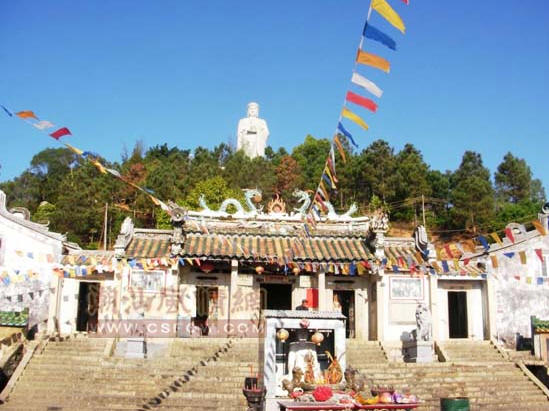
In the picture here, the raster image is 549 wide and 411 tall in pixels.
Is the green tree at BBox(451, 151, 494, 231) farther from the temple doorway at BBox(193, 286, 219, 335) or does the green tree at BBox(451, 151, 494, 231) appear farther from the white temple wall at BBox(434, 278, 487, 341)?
the temple doorway at BBox(193, 286, 219, 335)

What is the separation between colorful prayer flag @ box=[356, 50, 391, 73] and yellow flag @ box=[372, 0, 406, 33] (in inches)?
38.9

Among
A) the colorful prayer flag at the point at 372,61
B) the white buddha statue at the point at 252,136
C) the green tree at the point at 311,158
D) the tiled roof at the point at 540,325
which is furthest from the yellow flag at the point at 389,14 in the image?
the white buddha statue at the point at 252,136

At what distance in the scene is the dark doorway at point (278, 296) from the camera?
2163 cm

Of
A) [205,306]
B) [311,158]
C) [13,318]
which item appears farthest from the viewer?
[311,158]

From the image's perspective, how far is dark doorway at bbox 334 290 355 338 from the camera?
69.6ft

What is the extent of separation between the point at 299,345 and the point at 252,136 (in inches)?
2111

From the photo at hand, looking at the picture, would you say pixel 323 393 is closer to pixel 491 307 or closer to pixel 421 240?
pixel 421 240

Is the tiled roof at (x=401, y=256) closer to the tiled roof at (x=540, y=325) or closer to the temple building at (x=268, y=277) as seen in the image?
the temple building at (x=268, y=277)

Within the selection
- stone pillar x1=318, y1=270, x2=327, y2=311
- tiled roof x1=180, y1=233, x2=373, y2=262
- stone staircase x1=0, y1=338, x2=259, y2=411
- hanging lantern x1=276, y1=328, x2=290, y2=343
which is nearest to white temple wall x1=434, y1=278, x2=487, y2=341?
tiled roof x1=180, y1=233, x2=373, y2=262

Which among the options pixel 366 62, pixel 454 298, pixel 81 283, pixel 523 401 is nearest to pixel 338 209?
pixel 454 298

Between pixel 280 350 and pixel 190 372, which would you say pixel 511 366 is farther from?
pixel 190 372

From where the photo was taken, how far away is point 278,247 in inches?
808

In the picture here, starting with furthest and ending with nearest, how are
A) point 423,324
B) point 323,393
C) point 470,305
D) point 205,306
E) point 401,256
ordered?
1. point 470,305
2. point 205,306
3. point 401,256
4. point 423,324
5. point 323,393

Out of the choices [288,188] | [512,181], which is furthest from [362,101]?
[512,181]
